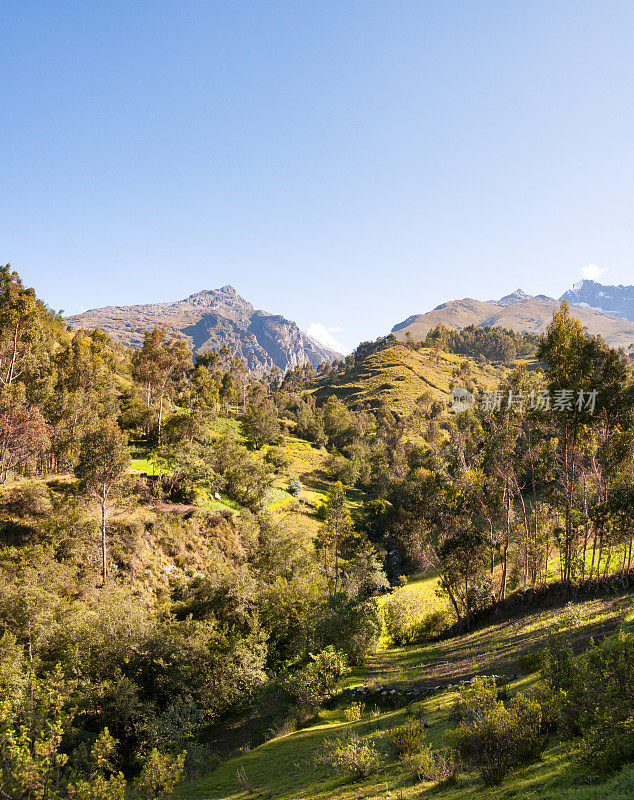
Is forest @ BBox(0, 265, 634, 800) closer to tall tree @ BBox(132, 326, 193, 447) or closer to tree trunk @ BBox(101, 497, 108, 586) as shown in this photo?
tree trunk @ BBox(101, 497, 108, 586)

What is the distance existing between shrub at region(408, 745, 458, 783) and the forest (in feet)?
0.29

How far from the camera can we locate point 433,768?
426 inches

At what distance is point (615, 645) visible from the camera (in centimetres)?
852

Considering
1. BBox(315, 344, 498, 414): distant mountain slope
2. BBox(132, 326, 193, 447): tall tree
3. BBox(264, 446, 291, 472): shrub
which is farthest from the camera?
BBox(315, 344, 498, 414): distant mountain slope

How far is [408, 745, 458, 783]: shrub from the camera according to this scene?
1047 cm

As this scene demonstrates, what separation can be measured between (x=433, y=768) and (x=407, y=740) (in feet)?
7.25

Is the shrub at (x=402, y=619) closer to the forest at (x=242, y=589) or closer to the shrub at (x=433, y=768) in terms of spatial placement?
the forest at (x=242, y=589)

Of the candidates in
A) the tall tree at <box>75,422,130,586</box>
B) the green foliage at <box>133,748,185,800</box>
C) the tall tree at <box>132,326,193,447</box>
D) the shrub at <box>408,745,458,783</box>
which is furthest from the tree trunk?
the shrub at <box>408,745,458,783</box>

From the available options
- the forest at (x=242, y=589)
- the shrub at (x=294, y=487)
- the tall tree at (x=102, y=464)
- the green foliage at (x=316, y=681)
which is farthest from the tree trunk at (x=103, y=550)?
the shrub at (x=294, y=487)

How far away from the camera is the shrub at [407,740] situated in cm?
1275

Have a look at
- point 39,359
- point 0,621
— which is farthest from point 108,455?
point 39,359

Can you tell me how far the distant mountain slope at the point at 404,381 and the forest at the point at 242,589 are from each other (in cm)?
10695

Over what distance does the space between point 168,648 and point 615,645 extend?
23.1 meters

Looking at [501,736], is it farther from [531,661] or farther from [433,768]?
[531,661]
